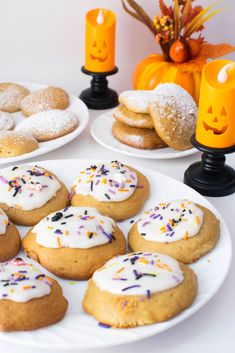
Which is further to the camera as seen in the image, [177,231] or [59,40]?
[59,40]

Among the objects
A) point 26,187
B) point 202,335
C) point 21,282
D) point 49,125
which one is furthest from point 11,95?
point 202,335

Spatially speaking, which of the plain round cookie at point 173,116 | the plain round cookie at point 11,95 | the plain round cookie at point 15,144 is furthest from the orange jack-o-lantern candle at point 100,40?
the plain round cookie at point 15,144

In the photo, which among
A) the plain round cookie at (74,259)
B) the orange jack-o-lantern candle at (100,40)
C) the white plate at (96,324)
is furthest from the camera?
the orange jack-o-lantern candle at (100,40)

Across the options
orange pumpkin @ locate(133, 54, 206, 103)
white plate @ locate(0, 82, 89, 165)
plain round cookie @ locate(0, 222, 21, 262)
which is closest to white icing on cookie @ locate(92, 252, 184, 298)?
plain round cookie @ locate(0, 222, 21, 262)

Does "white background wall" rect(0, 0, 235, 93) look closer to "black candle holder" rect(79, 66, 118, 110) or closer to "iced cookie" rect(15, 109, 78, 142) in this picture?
"black candle holder" rect(79, 66, 118, 110)

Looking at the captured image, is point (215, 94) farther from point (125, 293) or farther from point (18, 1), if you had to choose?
point (18, 1)

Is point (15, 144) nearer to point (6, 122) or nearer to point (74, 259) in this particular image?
point (6, 122)

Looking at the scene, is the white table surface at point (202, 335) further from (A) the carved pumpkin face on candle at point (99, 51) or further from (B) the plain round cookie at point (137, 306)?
(A) the carved pumpkin face on candle at point (99, 51)

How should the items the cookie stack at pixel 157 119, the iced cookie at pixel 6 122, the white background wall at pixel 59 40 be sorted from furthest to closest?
the white background wall at pixel 59 40 → the iced cookie at pixel 6 122 → the cookie stack at pixel 157 119
